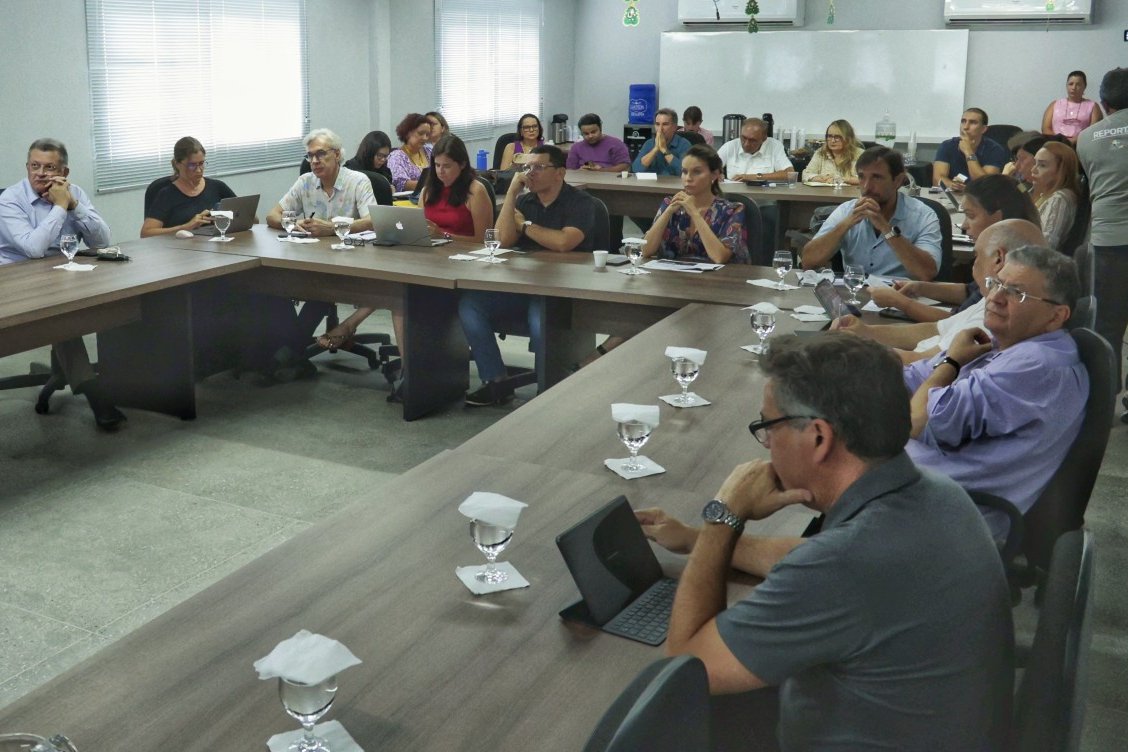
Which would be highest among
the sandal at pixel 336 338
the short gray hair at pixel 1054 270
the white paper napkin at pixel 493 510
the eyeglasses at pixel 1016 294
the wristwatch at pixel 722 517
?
the short gray hair at pixel 1054 270

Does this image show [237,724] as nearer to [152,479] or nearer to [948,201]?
[152,479]

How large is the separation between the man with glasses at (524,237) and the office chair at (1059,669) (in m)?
3.46

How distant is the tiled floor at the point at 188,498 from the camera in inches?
123

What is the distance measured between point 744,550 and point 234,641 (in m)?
0.85

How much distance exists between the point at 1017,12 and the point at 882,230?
7.29 meters

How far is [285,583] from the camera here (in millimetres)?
1889

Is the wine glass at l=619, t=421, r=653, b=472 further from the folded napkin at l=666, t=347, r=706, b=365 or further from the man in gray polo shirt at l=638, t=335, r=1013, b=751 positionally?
the man in gray polo shirt at l=638, t=335, r=1013, b=751

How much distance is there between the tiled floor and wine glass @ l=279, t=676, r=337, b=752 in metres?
1.71

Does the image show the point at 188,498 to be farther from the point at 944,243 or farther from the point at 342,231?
the point at 944,243

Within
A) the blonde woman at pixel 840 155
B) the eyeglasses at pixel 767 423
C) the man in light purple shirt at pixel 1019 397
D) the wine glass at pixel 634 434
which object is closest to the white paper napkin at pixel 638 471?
the wine glass at pixel 634 434

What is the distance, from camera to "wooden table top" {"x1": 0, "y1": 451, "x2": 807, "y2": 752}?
148 centimetres

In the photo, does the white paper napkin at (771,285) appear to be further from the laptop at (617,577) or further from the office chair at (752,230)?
the laptop at (617,577)

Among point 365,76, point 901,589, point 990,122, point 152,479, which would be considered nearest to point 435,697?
point 901,589

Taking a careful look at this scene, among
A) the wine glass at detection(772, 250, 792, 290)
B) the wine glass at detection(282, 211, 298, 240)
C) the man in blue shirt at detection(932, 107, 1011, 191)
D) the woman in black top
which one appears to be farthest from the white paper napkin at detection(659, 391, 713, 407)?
the man in blue shirt at detection(932, 107, 1011, 191)
